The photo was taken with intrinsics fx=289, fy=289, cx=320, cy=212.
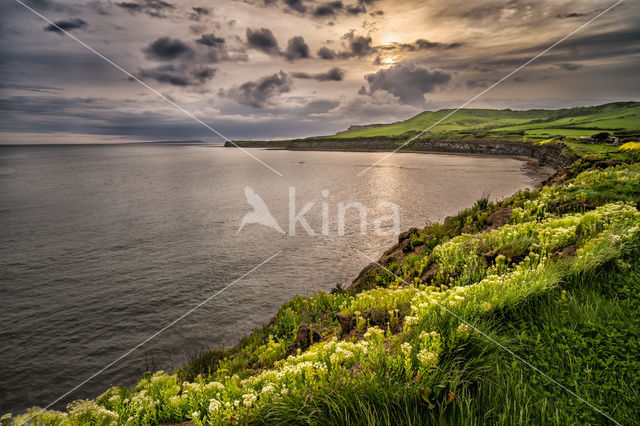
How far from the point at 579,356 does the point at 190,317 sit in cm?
1149

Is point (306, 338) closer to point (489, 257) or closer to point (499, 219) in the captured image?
point (489, 257)

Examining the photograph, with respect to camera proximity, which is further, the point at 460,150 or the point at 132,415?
the point at 460,150

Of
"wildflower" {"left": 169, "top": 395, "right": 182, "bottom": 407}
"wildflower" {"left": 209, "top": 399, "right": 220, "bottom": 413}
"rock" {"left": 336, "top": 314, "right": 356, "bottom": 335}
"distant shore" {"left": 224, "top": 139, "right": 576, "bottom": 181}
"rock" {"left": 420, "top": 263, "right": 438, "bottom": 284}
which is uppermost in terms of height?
"distant shore" {"left": 224, "top": 139, "right": 576, "bottom": 181}

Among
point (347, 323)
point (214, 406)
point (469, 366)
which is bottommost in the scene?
point (347, 323)

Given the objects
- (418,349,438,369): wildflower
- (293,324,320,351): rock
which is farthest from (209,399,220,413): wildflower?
(293,324,320,351): rock

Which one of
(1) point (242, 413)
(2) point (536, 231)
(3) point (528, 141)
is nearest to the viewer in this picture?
(1) point (242, 413)

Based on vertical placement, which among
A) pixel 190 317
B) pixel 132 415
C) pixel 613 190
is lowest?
pixel 190 317

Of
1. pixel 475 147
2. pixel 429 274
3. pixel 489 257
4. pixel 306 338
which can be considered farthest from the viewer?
pixel 475 147

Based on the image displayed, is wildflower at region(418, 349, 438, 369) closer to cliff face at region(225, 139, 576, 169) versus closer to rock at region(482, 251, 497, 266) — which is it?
rock at region(482, 251, 497, 266)

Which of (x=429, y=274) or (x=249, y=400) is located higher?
(x=249, y=400)

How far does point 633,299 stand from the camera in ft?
15.7

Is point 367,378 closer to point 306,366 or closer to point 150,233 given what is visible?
point 306,366

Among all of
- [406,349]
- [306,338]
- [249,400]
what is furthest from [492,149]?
[249,400]

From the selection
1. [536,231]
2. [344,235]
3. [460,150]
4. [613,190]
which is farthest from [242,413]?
[460,150]
